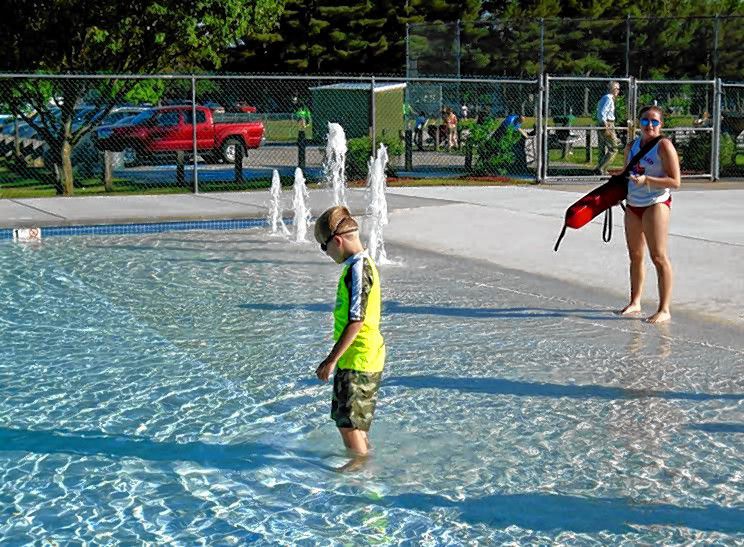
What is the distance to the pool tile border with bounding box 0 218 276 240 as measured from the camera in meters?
13.9

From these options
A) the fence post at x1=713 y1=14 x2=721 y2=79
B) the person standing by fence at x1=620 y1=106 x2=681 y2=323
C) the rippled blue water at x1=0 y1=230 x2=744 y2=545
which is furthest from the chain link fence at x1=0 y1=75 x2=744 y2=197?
the person standing by fence at x1=620 y1=106 x2=681 y2=323

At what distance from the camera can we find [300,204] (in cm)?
1360

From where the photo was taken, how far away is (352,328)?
4844mm

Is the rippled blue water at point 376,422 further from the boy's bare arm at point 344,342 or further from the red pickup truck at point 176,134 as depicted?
the red pickup truck at point 176,134

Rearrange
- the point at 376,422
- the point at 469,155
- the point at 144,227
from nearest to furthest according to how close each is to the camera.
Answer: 1. the point at 376,422
2. the point at 144,227
3. the point at 469,155

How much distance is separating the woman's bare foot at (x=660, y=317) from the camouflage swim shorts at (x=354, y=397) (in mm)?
4024

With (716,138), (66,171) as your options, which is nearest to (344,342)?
(66,171)

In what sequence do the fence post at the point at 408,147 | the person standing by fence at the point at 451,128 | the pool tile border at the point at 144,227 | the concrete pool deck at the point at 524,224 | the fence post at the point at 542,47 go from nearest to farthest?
the concrete pool deck at the point at 524,224 < the pool tile border at the point at 144,227 < the fence post at the point at 408,147 < the fence post at the point at 542,47 < the person standing by fence at the point at 451,128

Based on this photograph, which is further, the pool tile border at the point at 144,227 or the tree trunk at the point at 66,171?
the tree trunk at the point at 66,171

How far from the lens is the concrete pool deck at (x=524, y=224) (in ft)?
33.5

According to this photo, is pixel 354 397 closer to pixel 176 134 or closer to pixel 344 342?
pixel 344 342

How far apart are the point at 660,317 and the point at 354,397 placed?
4.19m

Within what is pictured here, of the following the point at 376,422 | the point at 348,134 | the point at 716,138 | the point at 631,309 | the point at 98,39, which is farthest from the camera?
the point at 348,134

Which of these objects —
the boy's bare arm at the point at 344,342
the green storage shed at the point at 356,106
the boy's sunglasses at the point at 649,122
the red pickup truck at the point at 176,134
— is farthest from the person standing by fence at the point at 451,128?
the boy's bare arm at the point at 344,342
